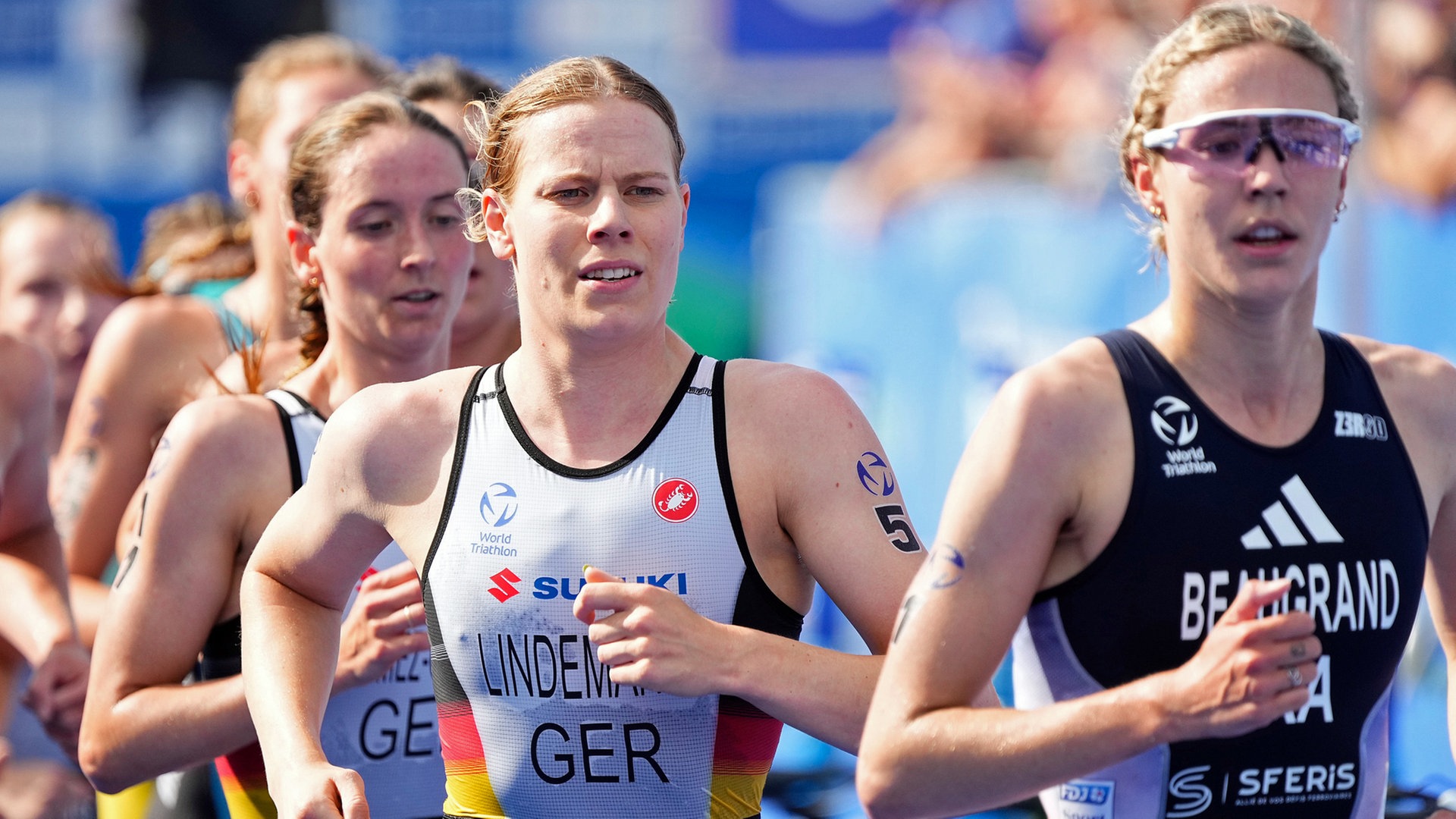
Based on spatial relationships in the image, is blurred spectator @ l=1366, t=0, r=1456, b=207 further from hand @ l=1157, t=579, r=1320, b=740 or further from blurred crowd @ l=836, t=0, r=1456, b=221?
hand @ l=1157, t=579, r=1320, b=740

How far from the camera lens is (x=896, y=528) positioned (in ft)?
8.66

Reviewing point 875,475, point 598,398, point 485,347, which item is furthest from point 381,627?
point 485,347

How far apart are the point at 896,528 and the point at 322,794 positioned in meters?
1.00

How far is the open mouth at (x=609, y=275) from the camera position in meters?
2.63

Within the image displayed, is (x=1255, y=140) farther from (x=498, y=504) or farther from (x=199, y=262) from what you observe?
(x=199, y=262)

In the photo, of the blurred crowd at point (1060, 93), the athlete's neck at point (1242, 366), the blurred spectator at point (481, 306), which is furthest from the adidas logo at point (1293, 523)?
the blurred crowd at point (1060, 93)

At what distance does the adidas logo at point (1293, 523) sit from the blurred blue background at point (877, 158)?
1.16 m

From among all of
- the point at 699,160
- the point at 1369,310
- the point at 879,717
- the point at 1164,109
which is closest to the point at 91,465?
the point at 879,717

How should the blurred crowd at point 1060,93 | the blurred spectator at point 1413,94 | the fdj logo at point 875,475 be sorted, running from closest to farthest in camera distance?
the fdj logo at point 875,475, the blurred spectator at point 1413,94, the blurred crowd at point 1060,93

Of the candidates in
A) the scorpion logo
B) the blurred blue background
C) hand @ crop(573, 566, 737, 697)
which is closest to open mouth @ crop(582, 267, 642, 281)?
the scorpion logo

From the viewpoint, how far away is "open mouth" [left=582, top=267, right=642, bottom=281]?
104 inches

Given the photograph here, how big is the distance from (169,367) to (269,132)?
0.74 meters

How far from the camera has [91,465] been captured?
14.4 feet

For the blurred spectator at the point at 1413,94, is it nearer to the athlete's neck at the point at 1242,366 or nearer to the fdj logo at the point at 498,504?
the athlete's neck at the point at 1242,366
